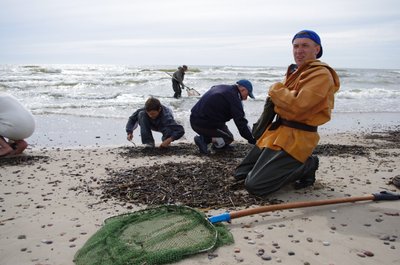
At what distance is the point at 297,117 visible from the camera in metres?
3.86

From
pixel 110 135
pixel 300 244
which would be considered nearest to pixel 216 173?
pixel 300 244

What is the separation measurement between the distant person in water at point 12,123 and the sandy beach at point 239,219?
0.87 feet

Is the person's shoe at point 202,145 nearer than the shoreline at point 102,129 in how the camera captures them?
Yes

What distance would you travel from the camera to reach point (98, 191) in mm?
4371

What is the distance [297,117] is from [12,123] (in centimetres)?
452

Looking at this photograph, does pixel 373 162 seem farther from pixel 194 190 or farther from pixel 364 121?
pixel 364 121

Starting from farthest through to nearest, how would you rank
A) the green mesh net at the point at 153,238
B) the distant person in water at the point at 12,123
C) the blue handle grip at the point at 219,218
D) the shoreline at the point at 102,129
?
the shoreline at the point at 102,129
the distant person in water at the point at 12,123
the blue handle grip at the point at 219,218
the green mesh net at the point at 153,238

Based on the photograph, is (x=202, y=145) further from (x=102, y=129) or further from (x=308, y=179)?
(x=102, y=129)

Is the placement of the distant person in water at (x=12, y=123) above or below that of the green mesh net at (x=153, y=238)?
above

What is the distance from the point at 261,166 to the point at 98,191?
6.32 feet

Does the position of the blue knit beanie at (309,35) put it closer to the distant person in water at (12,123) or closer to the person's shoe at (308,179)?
the person's shoe at (308,179)

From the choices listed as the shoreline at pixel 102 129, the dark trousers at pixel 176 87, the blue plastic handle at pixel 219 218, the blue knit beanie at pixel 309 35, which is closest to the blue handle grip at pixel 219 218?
the blue plastic handle at pixel 219 218

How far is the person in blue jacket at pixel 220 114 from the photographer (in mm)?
5680

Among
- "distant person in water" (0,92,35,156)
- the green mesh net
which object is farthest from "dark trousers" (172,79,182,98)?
the green mesh net
